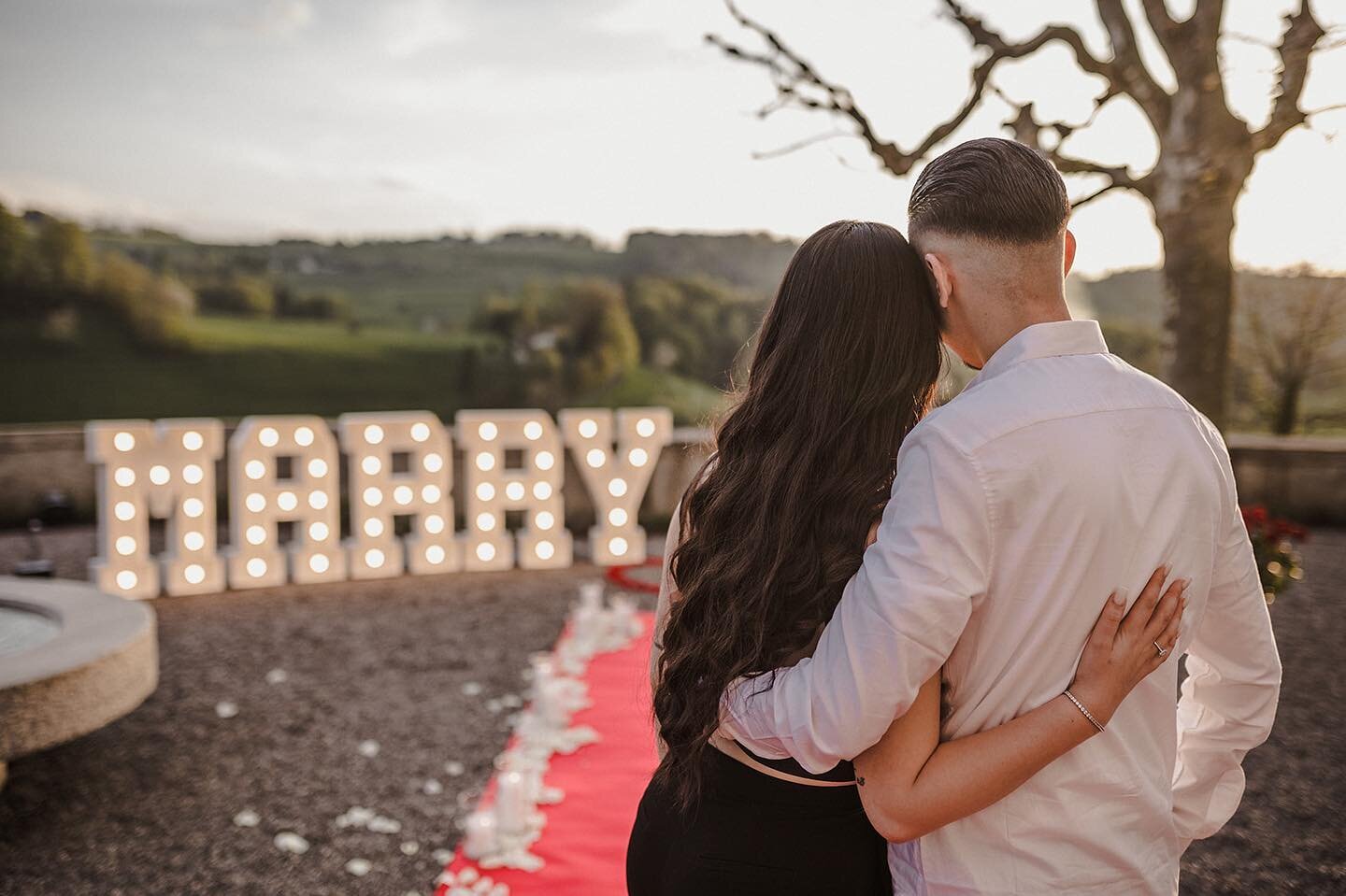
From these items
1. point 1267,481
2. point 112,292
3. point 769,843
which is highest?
point 112,292

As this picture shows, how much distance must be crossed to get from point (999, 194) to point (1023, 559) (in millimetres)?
554

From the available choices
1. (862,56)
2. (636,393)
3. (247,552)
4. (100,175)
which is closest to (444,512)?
(247,552)

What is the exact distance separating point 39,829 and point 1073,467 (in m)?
4.07

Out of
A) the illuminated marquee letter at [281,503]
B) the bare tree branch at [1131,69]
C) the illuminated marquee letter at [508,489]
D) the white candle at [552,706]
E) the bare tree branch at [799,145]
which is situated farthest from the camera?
the illuminated marquee letter at [508,489]

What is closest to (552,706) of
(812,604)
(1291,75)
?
(812,604)

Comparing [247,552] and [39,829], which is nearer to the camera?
[39,829]

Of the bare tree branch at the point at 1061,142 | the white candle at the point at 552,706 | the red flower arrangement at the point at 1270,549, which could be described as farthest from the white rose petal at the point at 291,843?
the bare tree branch at the point at 1061,142

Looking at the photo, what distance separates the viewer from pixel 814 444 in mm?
1510

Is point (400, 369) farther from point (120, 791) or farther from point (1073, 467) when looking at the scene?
point (1073, 467)

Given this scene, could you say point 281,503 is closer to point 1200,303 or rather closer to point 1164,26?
point 1200,303

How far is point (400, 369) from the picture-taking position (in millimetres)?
14195

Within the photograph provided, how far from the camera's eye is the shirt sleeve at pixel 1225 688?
4.92ft

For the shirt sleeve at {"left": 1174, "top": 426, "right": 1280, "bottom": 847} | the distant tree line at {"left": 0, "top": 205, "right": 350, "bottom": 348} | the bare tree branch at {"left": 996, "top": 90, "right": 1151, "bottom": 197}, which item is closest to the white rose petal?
the shirt sleeve at {"left": 1174, "top": 426, "right": 1280, "bottom": 847}

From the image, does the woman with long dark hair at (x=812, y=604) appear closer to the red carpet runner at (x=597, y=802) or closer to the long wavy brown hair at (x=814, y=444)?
the long wavy brown hair at (x=814, y=444)
